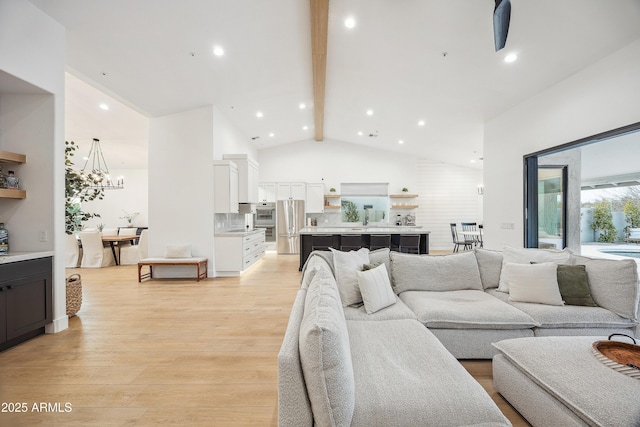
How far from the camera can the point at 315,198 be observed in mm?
9023

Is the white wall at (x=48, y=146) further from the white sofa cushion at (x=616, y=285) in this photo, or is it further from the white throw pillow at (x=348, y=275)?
the white sofa cushion at (x=616, y=285)

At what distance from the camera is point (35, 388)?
6.61ft

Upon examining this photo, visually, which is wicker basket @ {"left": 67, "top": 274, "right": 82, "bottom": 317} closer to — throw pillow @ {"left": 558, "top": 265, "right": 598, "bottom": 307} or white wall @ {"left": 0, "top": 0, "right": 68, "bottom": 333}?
white wall @ {"left": 0, "top": 0, "right": 68, "bottom": 333}

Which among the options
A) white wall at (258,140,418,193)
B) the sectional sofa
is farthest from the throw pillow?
white wall at (258,140,418,193)

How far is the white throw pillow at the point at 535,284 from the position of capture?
8.02 ft

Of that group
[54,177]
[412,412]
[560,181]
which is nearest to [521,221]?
[560,181]

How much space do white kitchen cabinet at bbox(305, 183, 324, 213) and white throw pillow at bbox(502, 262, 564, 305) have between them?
21.8 ft

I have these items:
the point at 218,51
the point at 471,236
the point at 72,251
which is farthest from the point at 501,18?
the point at 72,251

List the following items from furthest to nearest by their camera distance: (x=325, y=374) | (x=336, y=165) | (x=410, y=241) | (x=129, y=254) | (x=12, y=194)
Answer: (x=336, y=165) < (x=129, y=254) < (x=410, y=241) < (x=12, y=194) < (x=325, y=374)

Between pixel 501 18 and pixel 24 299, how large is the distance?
4808 mm

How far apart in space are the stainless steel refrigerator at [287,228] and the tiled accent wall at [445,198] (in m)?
4.19

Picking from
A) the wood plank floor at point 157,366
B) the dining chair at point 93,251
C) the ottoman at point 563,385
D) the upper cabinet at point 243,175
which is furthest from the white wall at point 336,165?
the ottoman at point 563,385

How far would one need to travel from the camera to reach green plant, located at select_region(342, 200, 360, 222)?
925 centimetres

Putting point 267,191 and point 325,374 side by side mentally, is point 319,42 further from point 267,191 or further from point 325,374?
point 267,191
